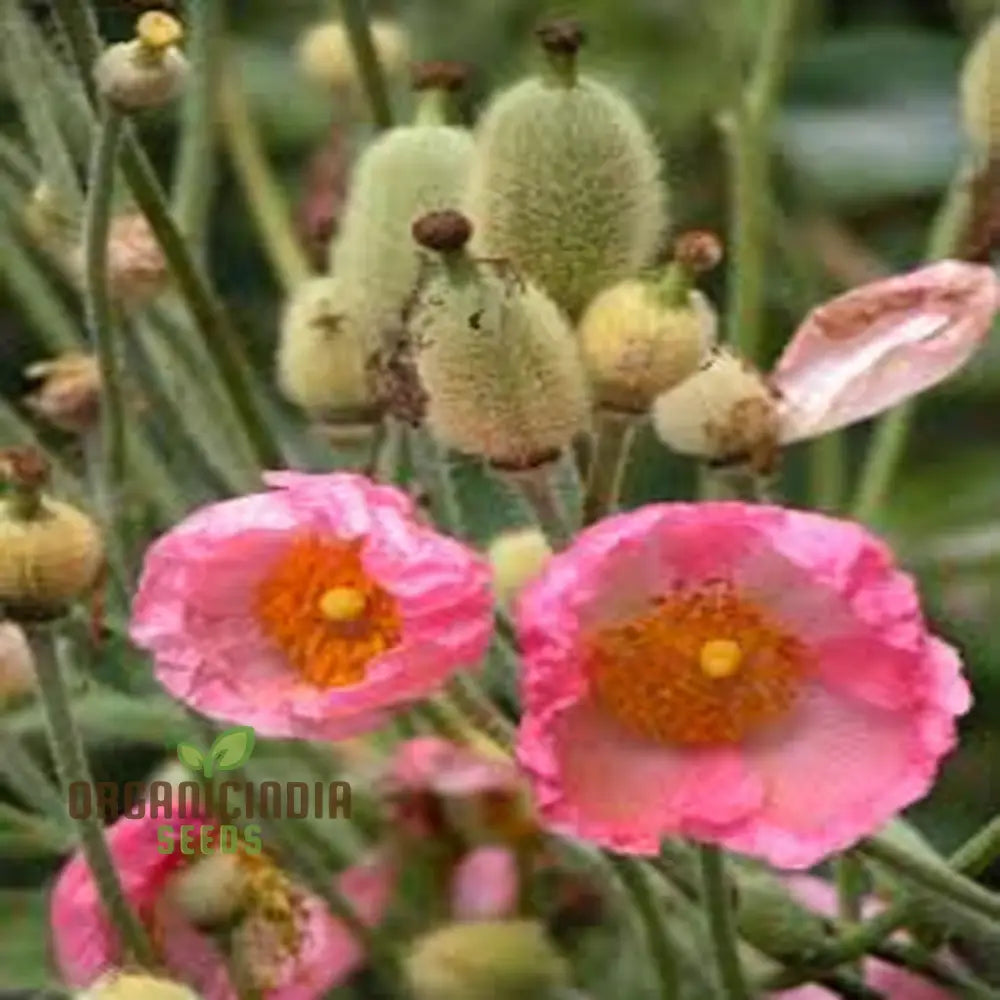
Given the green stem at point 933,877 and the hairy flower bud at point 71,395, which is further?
the hairy flower bud at point 71,395

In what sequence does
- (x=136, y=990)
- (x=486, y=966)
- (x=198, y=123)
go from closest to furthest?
(x=136, y=990), (x=486, y=966), (x=198, y=123)

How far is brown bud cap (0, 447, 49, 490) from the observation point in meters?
0.62

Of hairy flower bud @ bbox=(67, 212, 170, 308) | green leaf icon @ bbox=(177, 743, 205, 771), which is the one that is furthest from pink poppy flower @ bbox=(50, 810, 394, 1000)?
hairy flower bud @ bbox=(67, 212, 170, 308)

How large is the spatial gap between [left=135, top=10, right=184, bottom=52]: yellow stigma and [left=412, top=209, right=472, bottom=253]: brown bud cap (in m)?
0.08

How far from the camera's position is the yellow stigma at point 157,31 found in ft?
2.17

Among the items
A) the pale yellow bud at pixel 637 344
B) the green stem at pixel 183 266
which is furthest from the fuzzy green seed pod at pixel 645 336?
the green stem at pixel 183 266

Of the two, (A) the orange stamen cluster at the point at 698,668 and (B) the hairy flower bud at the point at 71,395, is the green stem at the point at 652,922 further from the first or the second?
(B) the hairy flower bud at the point at 71,395

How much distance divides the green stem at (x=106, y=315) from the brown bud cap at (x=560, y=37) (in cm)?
8

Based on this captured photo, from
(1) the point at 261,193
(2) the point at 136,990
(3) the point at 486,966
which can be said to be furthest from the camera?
(1) the point at 261,193

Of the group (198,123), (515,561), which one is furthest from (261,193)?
(515,561)

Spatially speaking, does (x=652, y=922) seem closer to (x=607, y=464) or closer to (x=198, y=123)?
(x=607, y=464)

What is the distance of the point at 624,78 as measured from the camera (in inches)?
53.4

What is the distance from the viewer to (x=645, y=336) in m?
0.62

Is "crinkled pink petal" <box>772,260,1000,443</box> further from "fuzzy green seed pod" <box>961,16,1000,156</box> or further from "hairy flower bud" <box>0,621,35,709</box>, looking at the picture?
"hairy flower bud" <box>0,621,35,709</box>
